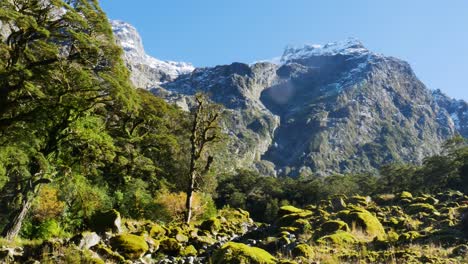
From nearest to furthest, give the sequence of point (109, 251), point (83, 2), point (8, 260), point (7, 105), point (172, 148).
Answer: point (8, 260) → point (109, 251) → point (7, 105) → point (83, 2) → point (172, 148)

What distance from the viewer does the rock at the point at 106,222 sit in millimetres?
18734

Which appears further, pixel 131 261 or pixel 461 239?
pixel 461 239

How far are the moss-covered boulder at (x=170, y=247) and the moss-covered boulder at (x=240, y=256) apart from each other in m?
4.68

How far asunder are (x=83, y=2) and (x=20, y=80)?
5.02m

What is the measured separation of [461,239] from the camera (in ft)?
55.7

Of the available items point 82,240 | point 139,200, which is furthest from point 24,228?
point 139,200

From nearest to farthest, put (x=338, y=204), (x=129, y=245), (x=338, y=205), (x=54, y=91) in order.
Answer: (x=129, y=245), (x=54, y=91), (x=338, y=205), (x=338, y=204)

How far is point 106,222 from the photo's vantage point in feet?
62.9

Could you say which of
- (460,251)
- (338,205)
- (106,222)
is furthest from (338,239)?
(338,205)

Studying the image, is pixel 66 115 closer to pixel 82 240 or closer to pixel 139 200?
pixel 82 240

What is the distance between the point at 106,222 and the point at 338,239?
1046 cm

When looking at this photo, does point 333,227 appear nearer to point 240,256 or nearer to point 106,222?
point 240,256

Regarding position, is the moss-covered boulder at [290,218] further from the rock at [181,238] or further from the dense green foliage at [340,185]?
the dense green foliage at [340,185]

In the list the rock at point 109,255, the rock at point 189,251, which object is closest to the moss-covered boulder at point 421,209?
the rock at point 189,251
